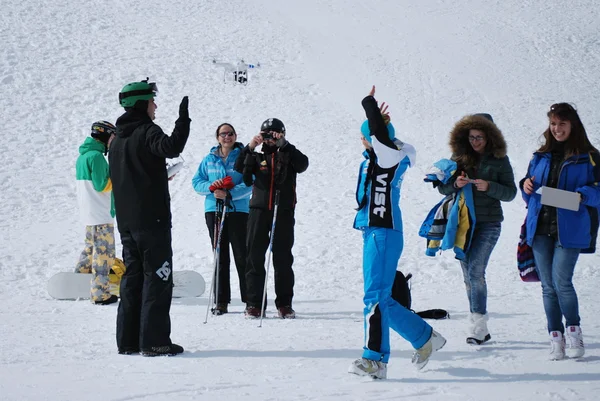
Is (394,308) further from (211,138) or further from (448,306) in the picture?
(211,138)

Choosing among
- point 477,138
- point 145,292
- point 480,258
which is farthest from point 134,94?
point 480,258

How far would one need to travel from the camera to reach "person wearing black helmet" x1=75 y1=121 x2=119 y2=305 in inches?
340

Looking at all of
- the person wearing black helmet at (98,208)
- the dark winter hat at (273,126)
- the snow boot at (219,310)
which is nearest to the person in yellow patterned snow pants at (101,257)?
the person wearing black helmet at (98,208)

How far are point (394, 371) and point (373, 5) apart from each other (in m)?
30.3

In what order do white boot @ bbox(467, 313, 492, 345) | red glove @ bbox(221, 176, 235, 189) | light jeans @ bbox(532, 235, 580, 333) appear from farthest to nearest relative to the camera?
1. red glove @ bbox(221, 176, 235, 189)
2. white boot @ bbox(467, 313, 492, 345)
3. light jeans @ bbox(532, 235, 580, 333)

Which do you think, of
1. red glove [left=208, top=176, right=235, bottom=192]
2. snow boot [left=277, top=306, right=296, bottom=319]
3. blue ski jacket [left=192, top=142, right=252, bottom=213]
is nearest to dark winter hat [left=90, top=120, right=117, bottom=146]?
blue ski jacket [left=192, top=142, right=252, bottom=213]

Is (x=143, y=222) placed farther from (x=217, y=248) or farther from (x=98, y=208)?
(x=98, y=208)

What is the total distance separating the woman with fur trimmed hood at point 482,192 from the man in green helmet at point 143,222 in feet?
8.27

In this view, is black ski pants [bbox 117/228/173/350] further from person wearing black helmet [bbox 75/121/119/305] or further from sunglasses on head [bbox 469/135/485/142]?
sunglasses on head [bbox 469/135/485/142]

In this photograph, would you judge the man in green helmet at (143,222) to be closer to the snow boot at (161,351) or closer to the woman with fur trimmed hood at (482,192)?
the snow boot at (161,351)

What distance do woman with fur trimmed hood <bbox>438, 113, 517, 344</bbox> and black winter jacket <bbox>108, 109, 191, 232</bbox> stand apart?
251 cm

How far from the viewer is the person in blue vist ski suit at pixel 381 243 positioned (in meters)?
5.11

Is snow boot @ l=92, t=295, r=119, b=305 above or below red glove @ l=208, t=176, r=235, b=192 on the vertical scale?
below

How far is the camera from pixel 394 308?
17.4 feet
